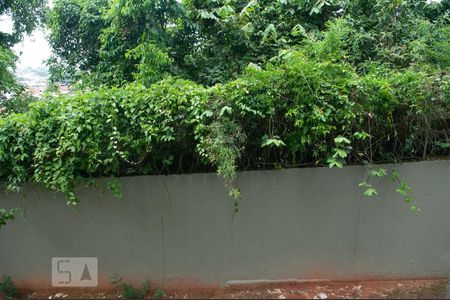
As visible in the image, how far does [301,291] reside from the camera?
3701mm

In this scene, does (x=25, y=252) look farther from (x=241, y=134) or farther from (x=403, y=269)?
(x=403, y=269)

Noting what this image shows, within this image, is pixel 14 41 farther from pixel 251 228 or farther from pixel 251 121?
pixel 251 228

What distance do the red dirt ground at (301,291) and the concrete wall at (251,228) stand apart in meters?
0.10

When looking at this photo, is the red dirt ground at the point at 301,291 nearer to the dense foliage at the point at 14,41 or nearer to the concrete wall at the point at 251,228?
the concrete wall at the point at 251,228

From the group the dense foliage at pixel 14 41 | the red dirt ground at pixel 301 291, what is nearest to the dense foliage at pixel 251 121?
the red dirt ground at pixel 301 291

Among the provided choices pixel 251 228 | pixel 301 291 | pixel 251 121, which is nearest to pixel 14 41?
pixel 251 121

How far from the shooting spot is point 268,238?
3766 millimetres

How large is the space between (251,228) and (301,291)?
0.80 meters

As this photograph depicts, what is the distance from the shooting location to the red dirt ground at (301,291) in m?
3.60

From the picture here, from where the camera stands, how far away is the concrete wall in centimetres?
371

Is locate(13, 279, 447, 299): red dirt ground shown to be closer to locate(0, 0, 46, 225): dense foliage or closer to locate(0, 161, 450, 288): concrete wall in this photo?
locate(0, 161, 450, 288): concrete wall

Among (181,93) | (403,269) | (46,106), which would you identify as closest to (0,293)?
(46,106)

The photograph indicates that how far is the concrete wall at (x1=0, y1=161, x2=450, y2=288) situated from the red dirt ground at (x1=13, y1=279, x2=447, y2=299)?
10cm

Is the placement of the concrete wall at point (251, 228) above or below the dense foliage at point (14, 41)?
below
